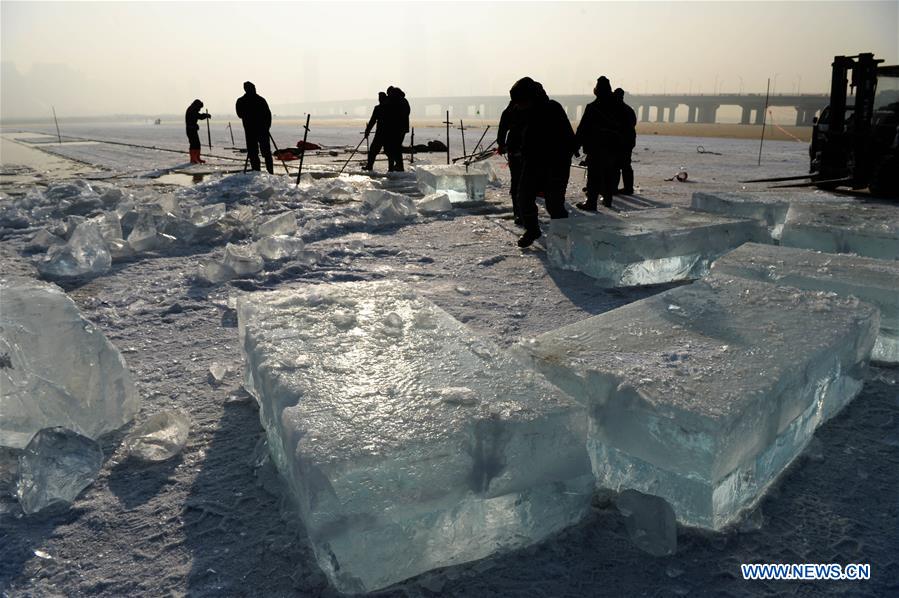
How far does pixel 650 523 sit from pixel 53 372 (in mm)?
2193

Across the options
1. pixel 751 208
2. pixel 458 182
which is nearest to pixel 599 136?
pixel 458 182

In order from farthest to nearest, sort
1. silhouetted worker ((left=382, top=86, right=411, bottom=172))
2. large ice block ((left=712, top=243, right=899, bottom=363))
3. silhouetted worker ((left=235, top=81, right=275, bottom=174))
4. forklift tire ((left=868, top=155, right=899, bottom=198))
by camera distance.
A: silhouetted worker ((left=382, top=86, right=411, bottom=172)) → silhouetted worker ((left=235, top=81, right=275, bottom=174)) → forklift tire ((left=868, top=155, right=899, bottom=198)) → large ice block ((left=712, top=243, right=899, bottom=363))

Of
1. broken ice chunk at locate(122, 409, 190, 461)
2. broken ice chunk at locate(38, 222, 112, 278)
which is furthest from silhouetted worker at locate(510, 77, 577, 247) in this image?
broken ice chunk at locate(122, 409, 190, 461)

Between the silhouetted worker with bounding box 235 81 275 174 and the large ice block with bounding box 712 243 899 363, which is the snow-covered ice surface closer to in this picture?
the large ice block with bounding box 712 243 899 363

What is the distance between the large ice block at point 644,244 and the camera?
4.23m

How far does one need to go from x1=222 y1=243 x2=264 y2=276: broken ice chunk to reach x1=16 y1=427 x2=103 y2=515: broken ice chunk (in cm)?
263

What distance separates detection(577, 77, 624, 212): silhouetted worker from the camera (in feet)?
23.8

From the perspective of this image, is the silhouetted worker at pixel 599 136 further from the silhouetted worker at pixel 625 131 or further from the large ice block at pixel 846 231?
the large ice block at pixel 846 231

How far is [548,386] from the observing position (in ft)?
6.05

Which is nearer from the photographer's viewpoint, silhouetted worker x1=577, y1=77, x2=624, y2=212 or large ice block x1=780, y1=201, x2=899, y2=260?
large ice block x1=780, y1=201, x2=899, y2=260

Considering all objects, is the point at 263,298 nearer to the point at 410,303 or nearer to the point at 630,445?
the point at 410,303

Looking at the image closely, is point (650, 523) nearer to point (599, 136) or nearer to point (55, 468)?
point (55, 468)

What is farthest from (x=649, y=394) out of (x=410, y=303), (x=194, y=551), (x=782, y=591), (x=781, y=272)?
(x=781, y=272)

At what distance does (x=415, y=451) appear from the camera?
153 centimetres
